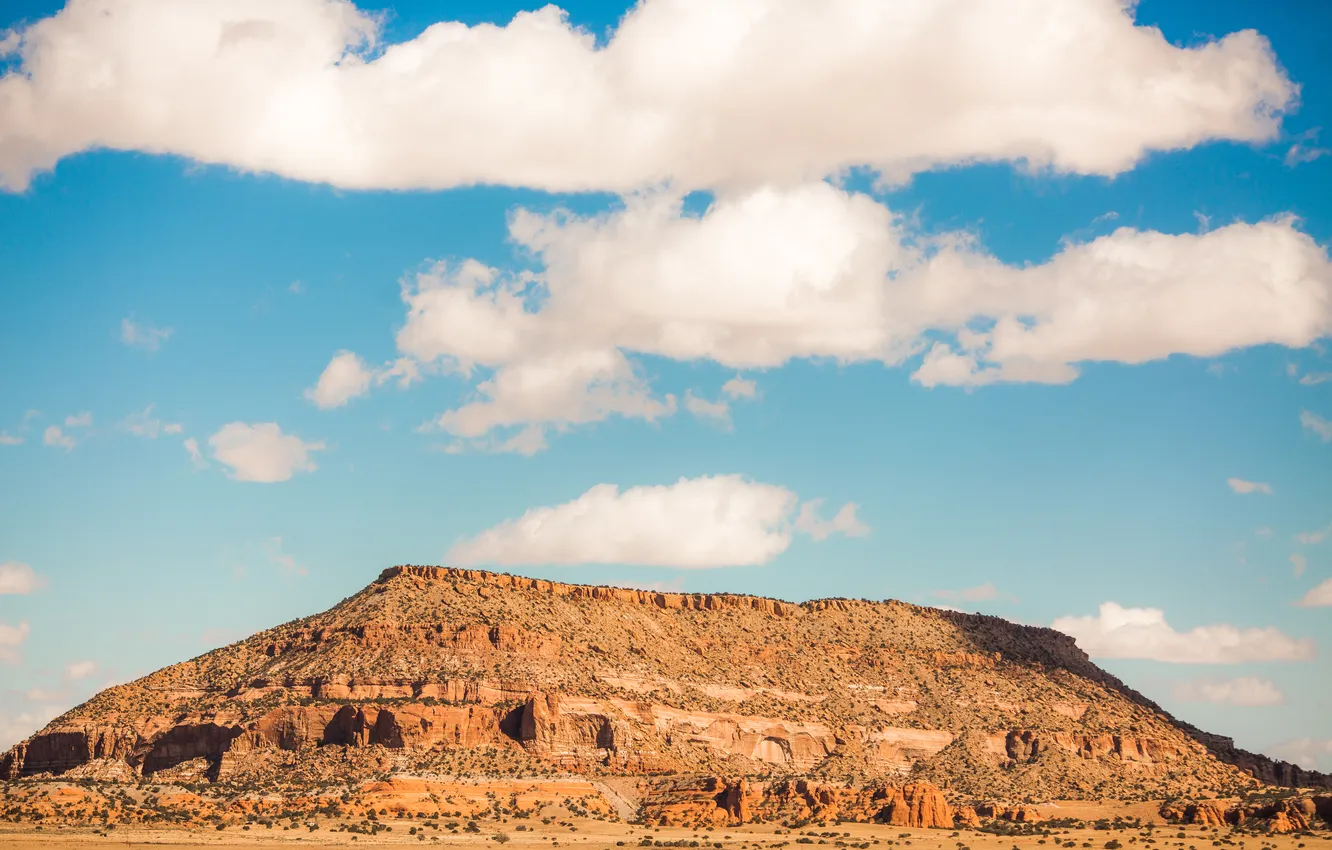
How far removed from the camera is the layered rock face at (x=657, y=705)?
113 m

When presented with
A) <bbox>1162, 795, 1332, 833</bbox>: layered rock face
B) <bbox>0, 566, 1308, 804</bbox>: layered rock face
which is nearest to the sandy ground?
<bbox>1162, 795, 1332, 833</bbox>: layered rock face

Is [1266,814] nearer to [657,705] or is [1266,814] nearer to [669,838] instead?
[669,838]

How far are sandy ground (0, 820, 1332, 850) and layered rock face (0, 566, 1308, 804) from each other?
5.51 meters

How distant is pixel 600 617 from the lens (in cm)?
14275

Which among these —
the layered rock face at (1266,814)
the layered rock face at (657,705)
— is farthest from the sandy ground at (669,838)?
the layered rock face at (657,705)

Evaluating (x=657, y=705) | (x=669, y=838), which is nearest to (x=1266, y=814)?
(x=669, y=838)

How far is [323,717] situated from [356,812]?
13.2 metres

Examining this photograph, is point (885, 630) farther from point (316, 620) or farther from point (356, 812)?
point (356, 812)

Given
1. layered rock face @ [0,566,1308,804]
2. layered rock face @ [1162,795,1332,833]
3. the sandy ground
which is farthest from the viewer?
layered rock face @ [0,566,1308,804]

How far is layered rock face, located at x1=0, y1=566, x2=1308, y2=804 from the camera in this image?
4464 inches

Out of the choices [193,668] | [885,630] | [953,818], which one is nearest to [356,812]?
[193,668]

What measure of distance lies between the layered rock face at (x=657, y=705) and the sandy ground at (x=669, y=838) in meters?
5.51

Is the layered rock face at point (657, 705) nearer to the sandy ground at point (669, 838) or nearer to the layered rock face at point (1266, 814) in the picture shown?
the sandy ground at point (669, 838)

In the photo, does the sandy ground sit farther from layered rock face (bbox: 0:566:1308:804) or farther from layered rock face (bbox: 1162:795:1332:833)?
layered rock face (bbox: 0:566:1308:804)
